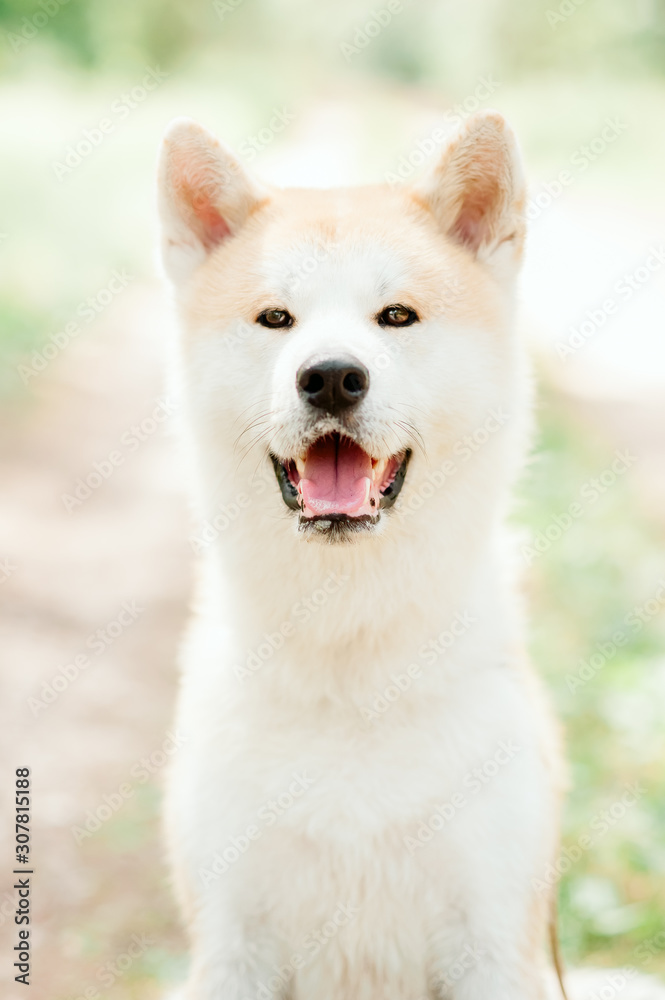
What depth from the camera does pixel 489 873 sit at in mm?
2305

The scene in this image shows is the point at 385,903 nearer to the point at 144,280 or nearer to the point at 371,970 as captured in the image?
the point at 371,970

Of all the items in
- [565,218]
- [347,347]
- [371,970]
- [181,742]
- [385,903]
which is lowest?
[371,970]

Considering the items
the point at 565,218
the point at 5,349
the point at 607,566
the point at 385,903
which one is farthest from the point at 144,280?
the point at 385,903

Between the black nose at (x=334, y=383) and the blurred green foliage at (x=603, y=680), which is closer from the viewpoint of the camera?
the black nose at (x=334, y=383)

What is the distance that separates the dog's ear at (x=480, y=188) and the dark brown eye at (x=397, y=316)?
0.36m

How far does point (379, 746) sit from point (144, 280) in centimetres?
808

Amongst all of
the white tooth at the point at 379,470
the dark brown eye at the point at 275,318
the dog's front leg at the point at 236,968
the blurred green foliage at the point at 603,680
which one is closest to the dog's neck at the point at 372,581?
the white tooth at the point at 379,470

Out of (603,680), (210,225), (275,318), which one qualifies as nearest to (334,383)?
(275,318)

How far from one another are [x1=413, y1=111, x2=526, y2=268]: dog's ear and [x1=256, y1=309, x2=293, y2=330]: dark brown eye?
0.53 meters

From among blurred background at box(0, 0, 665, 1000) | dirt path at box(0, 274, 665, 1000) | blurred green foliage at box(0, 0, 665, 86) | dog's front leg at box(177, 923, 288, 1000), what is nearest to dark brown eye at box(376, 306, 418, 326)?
blurred background at box(0, 0, 665, 1000)

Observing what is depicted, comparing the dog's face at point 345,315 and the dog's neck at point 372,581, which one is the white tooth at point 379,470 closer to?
the dog's face at point 345,315

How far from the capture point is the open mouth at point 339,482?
2.23 m

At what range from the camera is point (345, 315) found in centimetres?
232

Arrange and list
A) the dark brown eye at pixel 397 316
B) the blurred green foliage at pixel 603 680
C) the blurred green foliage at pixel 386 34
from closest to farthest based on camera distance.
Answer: the dark brown eye at pixel 397 316, the blurred green foliage at pixel 603 680, the blurred green foliage at pixel 386 34
